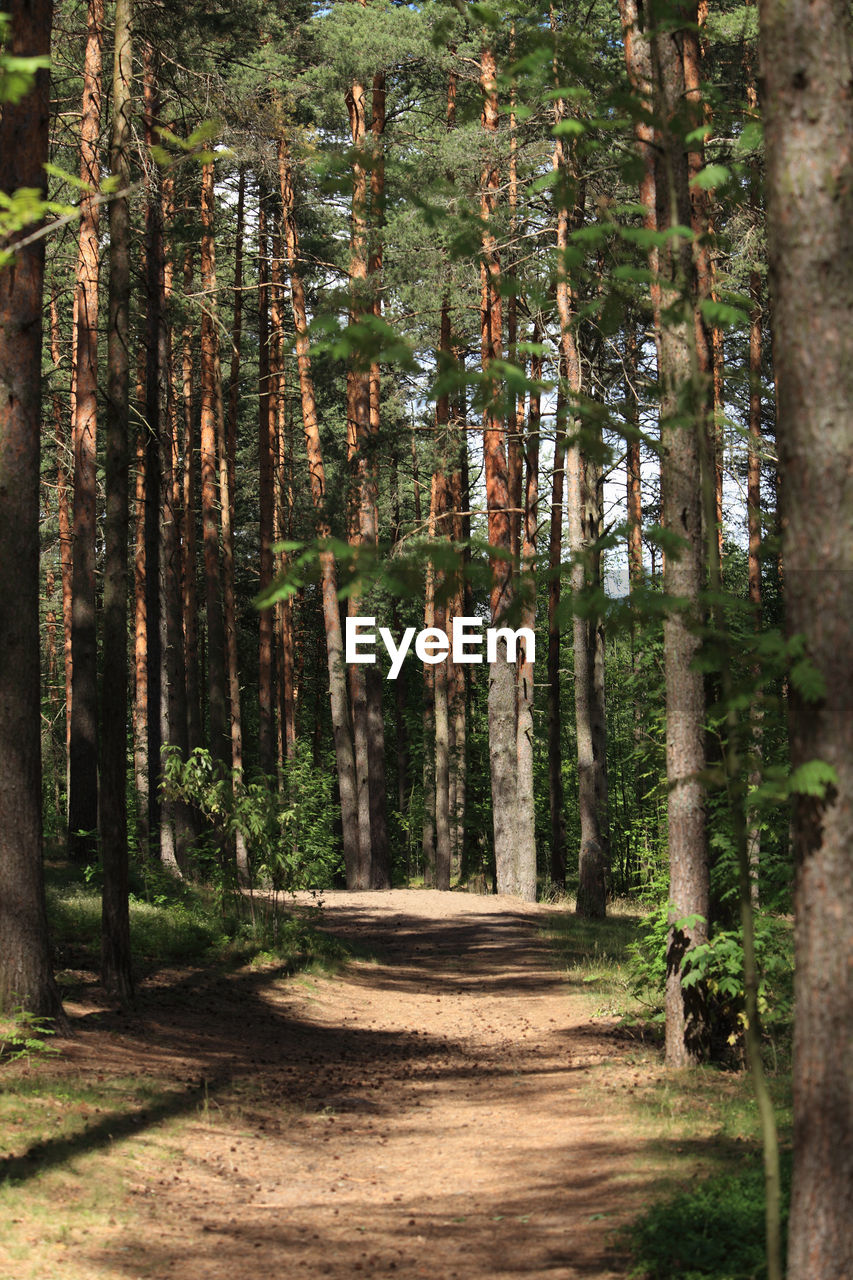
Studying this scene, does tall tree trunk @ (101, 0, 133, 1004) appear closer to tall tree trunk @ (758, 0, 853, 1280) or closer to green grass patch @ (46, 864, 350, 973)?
green grass patch @ (46, 864, 350, 973)

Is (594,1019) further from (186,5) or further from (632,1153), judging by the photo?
(186,5)

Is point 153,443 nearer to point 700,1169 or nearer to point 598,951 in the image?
point 598,951

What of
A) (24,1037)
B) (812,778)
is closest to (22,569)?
(24,1037)

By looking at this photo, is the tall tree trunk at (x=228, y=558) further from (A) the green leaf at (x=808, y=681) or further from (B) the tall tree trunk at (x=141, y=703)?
(A) the green leaf at (x=808, y=681)

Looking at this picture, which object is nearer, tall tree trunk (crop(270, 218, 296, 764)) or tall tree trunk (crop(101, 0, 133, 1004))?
tall tree trunk (crop(101, 0, 133, 1004))

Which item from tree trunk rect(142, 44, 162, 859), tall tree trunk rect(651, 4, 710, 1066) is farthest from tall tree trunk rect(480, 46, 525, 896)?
tall tree trunk rect(651, 4, 710, 1066)

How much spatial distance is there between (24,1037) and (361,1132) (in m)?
2.33

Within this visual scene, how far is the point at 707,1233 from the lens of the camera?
5031mm

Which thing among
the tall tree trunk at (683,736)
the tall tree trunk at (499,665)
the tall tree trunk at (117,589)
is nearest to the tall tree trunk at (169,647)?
the tall tree trunk at (499,665)

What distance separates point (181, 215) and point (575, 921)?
12.9 m

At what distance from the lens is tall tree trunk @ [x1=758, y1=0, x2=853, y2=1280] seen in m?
3.46

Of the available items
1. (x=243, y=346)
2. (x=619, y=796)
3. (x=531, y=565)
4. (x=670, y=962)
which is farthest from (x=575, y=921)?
(x=619, y=796)

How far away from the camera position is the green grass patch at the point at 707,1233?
4719 millimetres

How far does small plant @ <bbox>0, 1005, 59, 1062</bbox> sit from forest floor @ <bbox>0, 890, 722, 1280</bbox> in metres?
0.15
